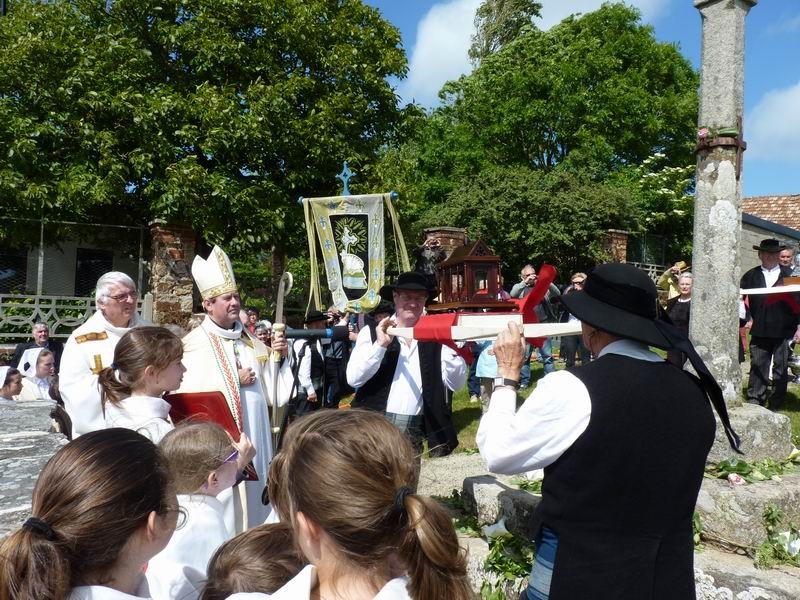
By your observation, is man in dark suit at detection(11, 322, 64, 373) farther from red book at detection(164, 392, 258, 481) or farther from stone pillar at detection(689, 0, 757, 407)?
stone pillar at detection(689, 0, 757, 407)

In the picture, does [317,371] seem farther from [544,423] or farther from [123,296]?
[544,423]

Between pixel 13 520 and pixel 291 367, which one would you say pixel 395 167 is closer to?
pixel 291 367

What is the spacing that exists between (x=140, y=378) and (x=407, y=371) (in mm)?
2280

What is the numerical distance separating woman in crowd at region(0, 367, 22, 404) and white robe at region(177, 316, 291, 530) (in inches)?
225

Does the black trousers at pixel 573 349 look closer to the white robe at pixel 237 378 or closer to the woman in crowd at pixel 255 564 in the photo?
the white robe at pixel 237 378

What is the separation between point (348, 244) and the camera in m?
5.04

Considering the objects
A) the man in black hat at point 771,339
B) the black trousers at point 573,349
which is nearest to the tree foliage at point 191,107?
the black trousers at point 573,349

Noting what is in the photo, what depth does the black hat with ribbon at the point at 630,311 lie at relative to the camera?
2.12 m

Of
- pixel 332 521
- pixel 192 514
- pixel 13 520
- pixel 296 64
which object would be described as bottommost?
pixel 13 520

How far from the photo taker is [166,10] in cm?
1320

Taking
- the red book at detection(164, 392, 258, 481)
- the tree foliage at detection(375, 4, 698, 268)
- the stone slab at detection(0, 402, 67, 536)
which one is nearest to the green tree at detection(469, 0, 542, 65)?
the tree foliage at detection(375, 4, 698, 268)

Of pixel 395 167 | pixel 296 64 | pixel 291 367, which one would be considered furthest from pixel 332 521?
pixel 296 64

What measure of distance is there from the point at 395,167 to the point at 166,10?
5344 mm

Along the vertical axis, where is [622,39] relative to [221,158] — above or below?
above
